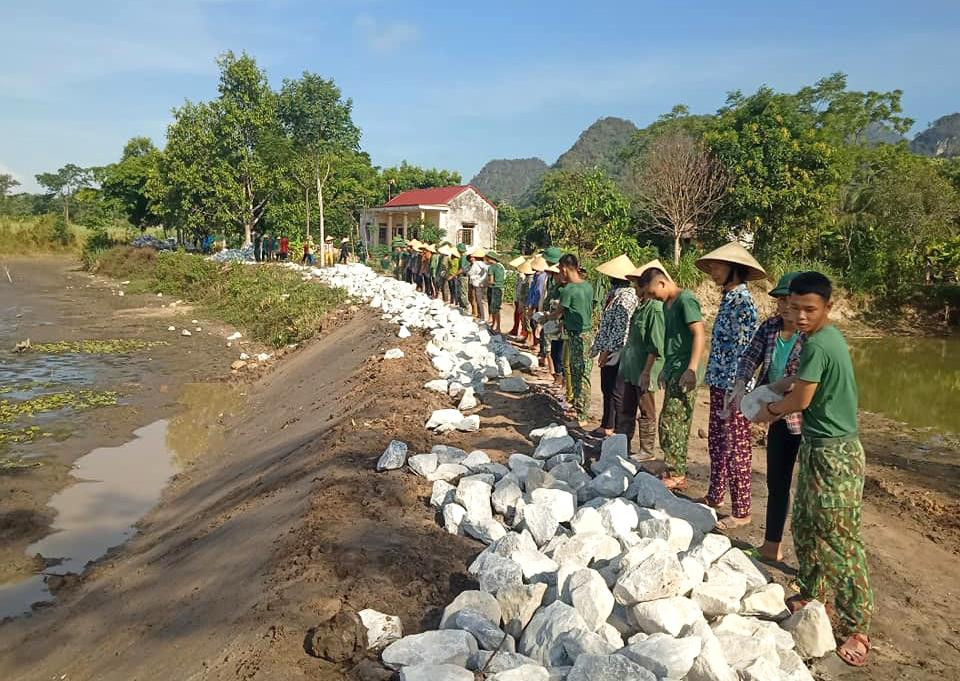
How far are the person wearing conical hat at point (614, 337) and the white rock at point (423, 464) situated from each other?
60.0 inches

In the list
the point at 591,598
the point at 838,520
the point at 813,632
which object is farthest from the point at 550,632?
the point at 838,520

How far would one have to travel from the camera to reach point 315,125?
84.6 ft

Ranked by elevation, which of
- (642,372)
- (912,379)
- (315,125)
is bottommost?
(912,379)

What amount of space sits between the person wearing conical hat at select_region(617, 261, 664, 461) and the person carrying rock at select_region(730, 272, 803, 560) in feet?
2.98

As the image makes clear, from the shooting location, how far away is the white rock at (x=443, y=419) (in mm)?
5497

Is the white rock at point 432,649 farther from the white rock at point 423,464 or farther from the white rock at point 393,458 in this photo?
the white rock at point 393,458

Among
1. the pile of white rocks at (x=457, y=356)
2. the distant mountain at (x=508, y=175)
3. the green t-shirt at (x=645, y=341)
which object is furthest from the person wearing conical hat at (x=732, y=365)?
the distant mountain at (x=508, y=175)

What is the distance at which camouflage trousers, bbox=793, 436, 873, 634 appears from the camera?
8.73 feet

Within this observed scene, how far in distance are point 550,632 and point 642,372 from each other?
2398 mm

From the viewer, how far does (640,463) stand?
4.62 metres

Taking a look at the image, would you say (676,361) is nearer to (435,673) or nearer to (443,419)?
(443,419)

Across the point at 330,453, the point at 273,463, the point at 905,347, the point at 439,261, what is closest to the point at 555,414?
the point at 330,453

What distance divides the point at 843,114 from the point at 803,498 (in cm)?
2990

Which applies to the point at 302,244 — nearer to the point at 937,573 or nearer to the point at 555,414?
the point at 555,414
